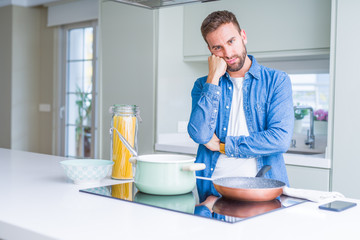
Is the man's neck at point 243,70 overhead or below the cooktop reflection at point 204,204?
overhead

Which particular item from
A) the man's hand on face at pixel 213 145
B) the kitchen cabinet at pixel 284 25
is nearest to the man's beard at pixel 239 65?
the man's hand on face at pixel 213 145

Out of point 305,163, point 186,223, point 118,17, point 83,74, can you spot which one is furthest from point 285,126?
point 83,74

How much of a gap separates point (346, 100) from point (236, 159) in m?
1.16

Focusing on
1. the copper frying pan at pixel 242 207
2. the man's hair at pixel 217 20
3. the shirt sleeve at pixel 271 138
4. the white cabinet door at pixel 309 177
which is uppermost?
the man's hair at pixel 217 20

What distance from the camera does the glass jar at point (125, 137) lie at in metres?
1.69

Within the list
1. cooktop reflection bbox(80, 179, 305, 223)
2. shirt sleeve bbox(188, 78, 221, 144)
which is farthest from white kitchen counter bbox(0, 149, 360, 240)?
shirt sleeve bbox(188, 78, 221, 144)

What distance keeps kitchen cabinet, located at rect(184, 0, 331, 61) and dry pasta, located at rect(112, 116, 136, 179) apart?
5.82ft

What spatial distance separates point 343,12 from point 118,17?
188cm

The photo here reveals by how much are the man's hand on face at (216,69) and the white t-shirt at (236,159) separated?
10cm

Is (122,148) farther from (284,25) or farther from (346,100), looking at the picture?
(284,25)

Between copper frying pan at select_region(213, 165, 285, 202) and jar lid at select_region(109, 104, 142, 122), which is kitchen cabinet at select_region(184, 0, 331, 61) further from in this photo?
copper frying pan at select_region(213, 165, 285, 202)

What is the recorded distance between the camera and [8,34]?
5.36 metres

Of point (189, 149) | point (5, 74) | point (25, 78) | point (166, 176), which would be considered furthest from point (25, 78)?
point (166, 176)

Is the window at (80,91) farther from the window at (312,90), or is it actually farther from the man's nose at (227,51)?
the man's nose at (227,51)
